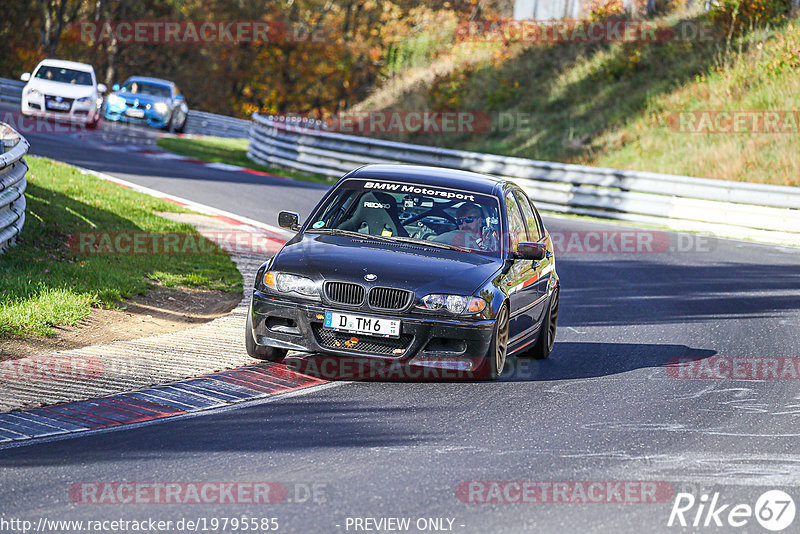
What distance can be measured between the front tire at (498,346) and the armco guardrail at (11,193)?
544 cm

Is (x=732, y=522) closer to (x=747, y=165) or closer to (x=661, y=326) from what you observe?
(x=661, y=326)

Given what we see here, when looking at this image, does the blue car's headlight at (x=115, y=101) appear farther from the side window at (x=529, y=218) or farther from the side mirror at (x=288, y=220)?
the side mirror at (x=288, y=220)

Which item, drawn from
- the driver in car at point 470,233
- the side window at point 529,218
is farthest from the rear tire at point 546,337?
the driver in car at point 470,233

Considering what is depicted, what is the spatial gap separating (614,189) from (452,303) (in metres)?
15.8

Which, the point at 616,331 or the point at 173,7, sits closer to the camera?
the point at 616,331

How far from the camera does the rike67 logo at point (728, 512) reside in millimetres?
5594

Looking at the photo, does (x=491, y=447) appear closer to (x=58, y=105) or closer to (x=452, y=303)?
(x=452, y=303)

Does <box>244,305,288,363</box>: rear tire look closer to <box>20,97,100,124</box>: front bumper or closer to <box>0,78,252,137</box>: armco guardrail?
<box>20,97,100,124</box>: front bumper

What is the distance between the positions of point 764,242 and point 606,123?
11411 mm

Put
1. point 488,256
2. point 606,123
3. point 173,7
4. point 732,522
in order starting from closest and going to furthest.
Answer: point 732,522
point 488,256
point 606,123
point 173,7

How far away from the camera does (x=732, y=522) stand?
5.62 metres

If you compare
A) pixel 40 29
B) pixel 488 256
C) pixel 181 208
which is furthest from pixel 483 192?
pixel 40 29

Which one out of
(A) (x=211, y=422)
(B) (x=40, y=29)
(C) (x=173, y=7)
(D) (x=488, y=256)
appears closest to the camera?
(A) (x=211, y=422)

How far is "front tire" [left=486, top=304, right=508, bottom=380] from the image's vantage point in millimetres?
8445
